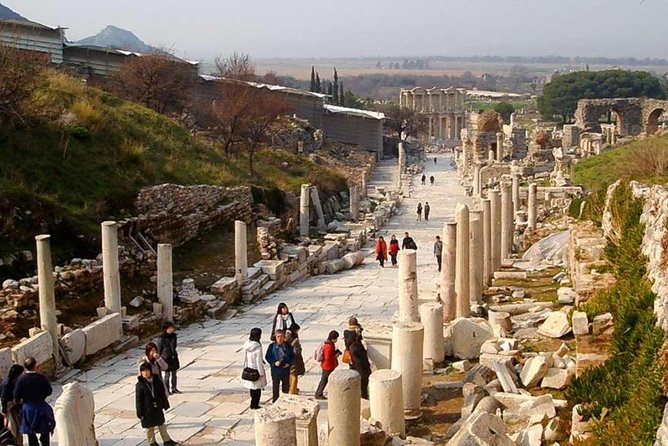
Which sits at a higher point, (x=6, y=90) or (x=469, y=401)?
(x=6, y=90)

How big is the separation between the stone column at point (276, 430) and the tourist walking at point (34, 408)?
2.92m

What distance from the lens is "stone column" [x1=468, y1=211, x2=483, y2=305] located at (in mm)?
15953

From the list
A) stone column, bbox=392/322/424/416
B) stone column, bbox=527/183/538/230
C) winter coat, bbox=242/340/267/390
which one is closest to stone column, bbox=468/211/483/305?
stone column, bbox=392/322/424/416

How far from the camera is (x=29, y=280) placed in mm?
14602

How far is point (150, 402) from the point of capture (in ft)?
30.1

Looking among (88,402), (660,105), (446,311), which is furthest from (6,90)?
(660,105)

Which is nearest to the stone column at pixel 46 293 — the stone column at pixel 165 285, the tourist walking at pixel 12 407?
the tourist walking at pixel 12 407

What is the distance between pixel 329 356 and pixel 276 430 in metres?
3.28

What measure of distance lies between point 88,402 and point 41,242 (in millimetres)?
5279

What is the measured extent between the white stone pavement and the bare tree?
58.5ft

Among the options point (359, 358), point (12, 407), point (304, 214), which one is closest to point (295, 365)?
point (359, 358)

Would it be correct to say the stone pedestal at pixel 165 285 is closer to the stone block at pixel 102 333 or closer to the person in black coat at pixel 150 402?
the stone block at pixel 102 333

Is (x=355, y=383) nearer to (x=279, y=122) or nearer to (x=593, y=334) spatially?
(x=593, y=334)

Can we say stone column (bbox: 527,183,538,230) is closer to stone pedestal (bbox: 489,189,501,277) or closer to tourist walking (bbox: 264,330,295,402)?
stone pedestal (bbox: 489,189,501,277)
